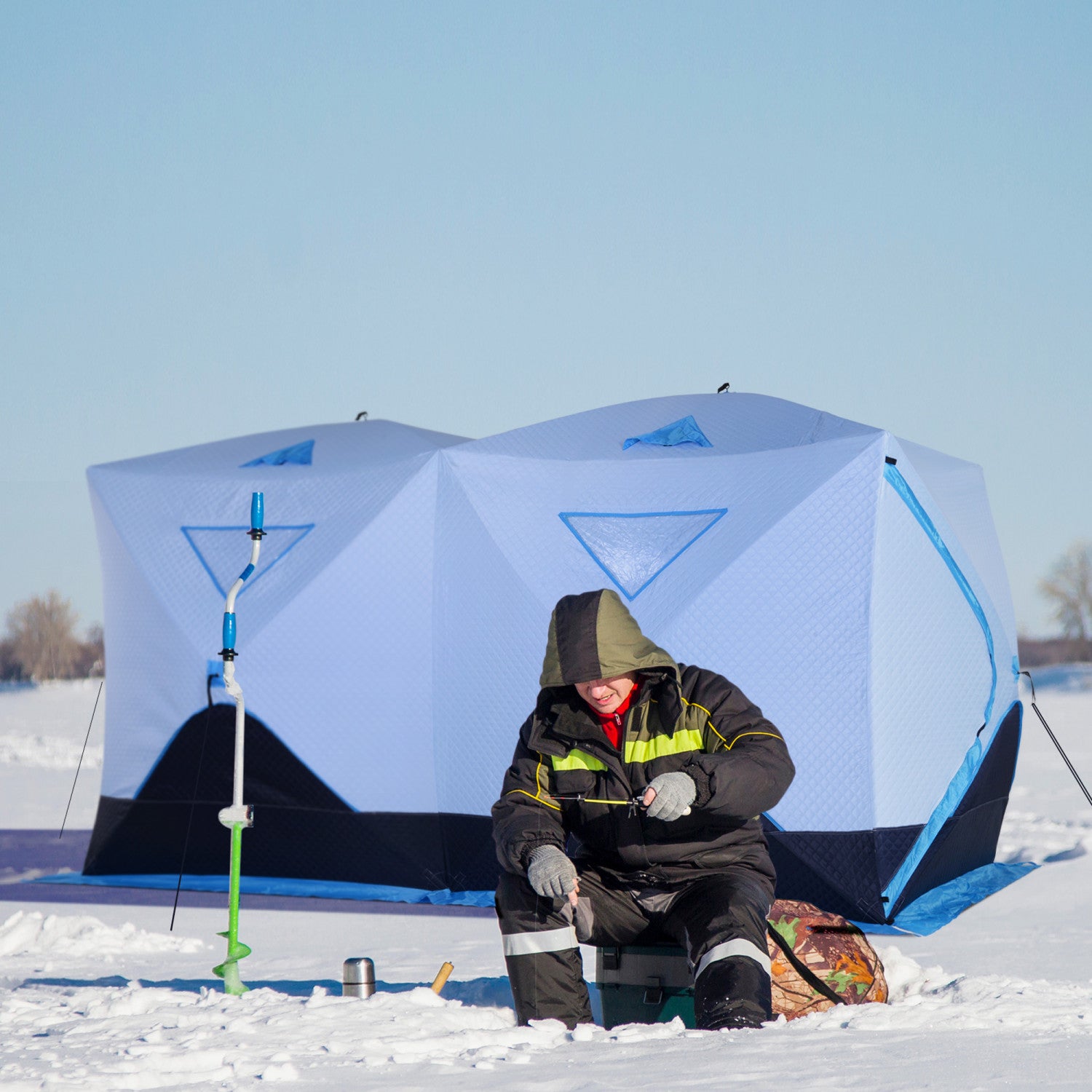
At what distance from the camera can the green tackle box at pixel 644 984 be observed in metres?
2.93

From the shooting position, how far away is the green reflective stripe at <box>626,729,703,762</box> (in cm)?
297

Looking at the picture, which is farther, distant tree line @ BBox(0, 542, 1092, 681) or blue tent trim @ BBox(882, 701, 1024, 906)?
distant tree line @ BBox(0, 542, 1092, 681)

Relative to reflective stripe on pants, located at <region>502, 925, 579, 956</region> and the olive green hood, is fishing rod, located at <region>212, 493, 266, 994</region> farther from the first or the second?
the olive green hood

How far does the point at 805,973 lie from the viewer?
3.03m

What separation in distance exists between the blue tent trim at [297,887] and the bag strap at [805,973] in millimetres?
2443

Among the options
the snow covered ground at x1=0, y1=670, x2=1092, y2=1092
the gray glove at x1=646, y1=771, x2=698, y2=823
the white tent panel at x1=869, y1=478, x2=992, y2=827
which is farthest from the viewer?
the white tent panel at x1=869, y1=478, x2=992, y2=827

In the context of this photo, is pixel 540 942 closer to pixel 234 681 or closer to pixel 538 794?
pixel 538 794

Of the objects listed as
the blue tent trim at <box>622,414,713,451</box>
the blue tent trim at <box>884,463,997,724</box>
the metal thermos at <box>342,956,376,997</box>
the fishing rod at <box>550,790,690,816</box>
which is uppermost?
the blue tent trim at <box>622,414,713,451</box>

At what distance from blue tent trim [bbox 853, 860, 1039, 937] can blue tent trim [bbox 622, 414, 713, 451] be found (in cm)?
193

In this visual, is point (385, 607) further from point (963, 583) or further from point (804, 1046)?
point (804, 1046)

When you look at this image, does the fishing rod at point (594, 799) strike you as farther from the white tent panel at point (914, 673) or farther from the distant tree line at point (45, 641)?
the distant tree line at point (45, 641)

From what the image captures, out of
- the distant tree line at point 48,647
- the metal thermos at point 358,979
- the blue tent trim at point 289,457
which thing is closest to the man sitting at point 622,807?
the metal thermos at point 358,979

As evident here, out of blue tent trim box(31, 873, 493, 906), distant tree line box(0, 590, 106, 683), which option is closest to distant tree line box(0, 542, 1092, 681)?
distant tree line box(0, 590, 106, 683)

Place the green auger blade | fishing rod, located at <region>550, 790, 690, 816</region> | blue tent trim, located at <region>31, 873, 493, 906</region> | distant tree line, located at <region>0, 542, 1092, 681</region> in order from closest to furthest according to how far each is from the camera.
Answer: fishing rod, located at <region>550, 790, 690, 816</region> < the green auger blade < blue tent trim, located at <region>31, 873, 493, 906</region> < distant tree line, located at <region>0, 542, 1092, 681</region>
